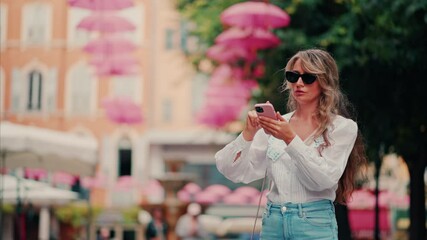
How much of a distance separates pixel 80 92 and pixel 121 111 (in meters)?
17.5

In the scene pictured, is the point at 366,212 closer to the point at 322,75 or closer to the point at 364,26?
the point at 364,26

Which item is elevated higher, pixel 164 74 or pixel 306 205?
pixel 164 74

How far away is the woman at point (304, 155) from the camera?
3.67 m

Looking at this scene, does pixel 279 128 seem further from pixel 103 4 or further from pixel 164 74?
pixel 164 74

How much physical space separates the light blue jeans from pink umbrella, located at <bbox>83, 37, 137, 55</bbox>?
1389cm

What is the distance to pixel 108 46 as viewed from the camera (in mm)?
17703

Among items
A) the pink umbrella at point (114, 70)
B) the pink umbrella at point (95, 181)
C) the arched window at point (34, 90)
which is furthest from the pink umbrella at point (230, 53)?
the arched window at point (34, 90)

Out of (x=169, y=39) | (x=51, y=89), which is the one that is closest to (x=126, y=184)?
(x=51, y=89)

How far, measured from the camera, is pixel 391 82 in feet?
43.0

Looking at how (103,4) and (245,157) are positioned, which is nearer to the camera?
(245,157)

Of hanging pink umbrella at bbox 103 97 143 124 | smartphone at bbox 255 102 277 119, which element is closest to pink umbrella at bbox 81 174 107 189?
hanging pink umbrella at bbox 103 97 143 124

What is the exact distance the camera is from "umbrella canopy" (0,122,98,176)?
12141 millimetres

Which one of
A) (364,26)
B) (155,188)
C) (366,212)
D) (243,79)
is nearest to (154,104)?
(155,188)

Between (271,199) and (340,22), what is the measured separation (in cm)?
1005
